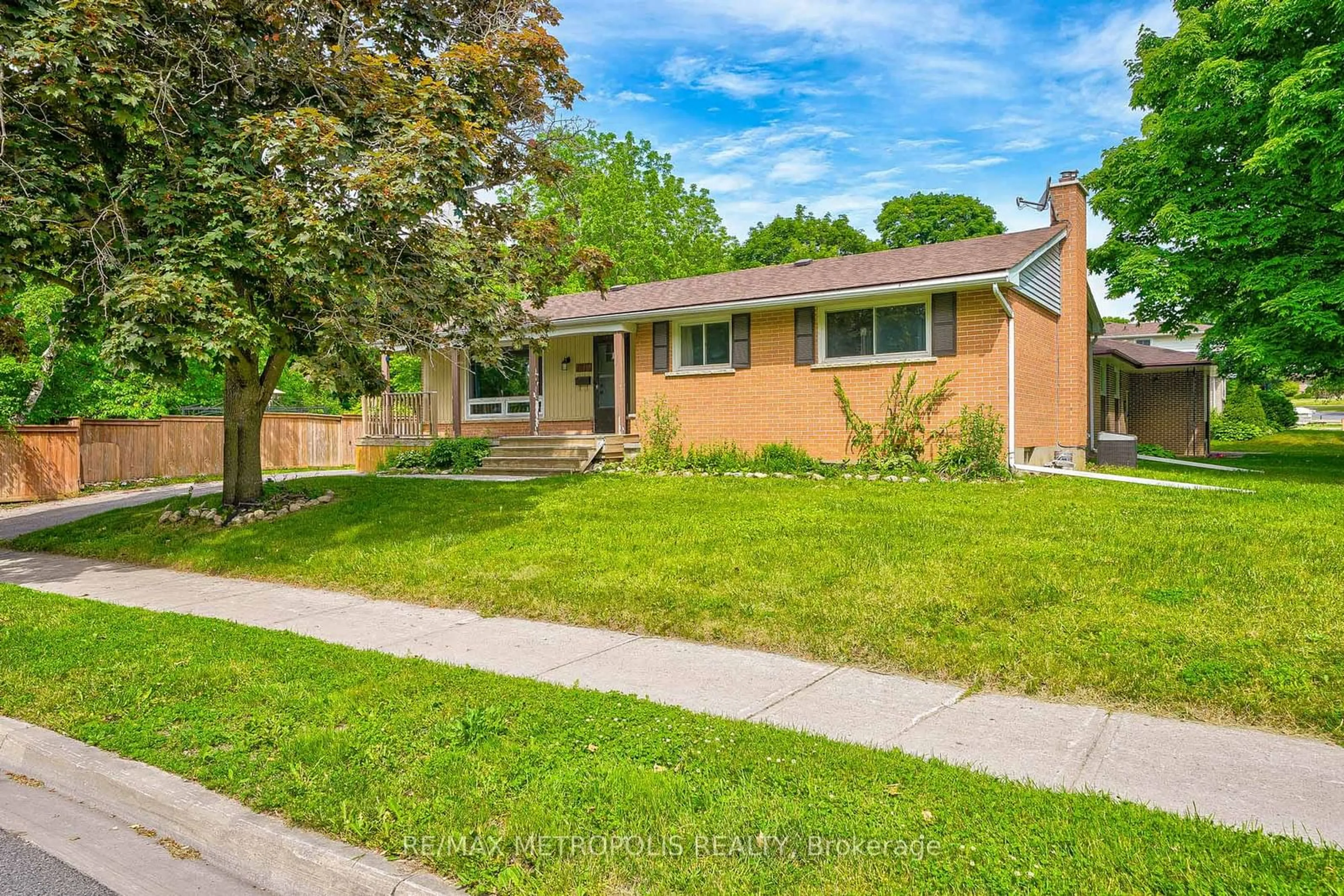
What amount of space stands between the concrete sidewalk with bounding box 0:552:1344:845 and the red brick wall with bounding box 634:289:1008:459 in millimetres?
8848

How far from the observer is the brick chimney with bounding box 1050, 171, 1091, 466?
630 inches

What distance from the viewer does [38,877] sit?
10.5 feet

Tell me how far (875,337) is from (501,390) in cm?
1049

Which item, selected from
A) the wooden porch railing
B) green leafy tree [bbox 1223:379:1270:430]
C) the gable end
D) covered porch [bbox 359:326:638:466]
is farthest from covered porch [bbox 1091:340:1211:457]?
the wooden porch railing

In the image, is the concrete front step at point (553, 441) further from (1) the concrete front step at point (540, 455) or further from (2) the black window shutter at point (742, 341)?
(2) the black window shutter at point (742, 341)

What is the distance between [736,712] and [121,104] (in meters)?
8.88

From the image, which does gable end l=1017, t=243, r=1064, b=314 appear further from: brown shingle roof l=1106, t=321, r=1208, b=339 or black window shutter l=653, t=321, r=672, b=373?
brown shingle roof l=1106, t=321, r=1208, b=339

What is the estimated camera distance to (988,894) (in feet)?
8.48

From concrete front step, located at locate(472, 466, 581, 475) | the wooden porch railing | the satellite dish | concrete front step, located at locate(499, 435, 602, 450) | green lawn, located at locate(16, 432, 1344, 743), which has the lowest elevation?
green lawn, located at locate(16, 432, 1344, 743)

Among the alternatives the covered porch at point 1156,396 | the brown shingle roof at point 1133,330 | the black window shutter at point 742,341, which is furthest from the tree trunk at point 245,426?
the brown shingle roof at point 1133,330

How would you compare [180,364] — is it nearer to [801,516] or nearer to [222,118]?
[222,118]

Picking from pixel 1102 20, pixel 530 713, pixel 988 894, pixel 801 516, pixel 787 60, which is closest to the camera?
pixel 988 894

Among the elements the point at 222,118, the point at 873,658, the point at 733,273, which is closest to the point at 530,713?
the point at 873,658

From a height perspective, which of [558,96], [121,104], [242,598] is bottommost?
[242,598]
